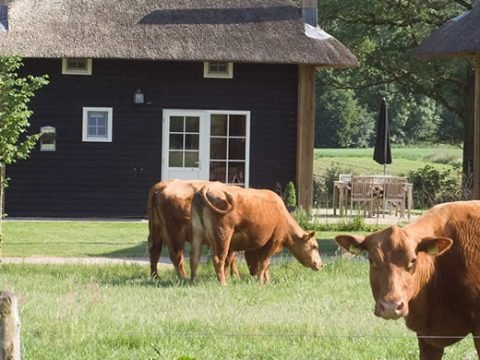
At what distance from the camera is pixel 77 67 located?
26.2 m

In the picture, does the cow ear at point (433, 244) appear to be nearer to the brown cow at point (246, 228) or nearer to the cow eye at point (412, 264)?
the cow eye at point (412, 264)

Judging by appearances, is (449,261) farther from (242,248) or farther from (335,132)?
(335,132)

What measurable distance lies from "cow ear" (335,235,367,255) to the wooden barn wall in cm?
1830

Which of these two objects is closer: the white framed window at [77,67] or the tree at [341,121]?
the white framed window at [77,67]

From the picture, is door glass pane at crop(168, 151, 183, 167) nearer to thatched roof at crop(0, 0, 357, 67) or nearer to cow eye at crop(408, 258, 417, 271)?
thatched roof at crop(0, 0, 357, 67)

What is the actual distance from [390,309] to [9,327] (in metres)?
2.26

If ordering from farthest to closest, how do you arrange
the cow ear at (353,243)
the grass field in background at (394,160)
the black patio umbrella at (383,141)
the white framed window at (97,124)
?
the grass field in background at (394,160) < the black patio umbrella at (383,141) < the white framed window at (97,124) < the cow ear at (353,243)

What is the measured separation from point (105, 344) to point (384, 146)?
20581 mm

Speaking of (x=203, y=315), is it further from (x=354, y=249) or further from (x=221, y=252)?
(x=354, y=249)

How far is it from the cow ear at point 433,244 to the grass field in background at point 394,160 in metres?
41.4

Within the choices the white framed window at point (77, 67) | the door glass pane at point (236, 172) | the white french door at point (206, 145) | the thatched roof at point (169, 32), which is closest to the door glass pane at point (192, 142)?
the white french door at point (206, 145)

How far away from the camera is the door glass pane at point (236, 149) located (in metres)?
26.4

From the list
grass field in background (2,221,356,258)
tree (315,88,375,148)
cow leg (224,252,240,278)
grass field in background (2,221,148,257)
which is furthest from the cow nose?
tree (315,88,375,148)

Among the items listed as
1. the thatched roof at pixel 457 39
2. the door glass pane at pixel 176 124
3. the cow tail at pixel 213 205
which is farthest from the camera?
the door glass pane at pixel 176 124
